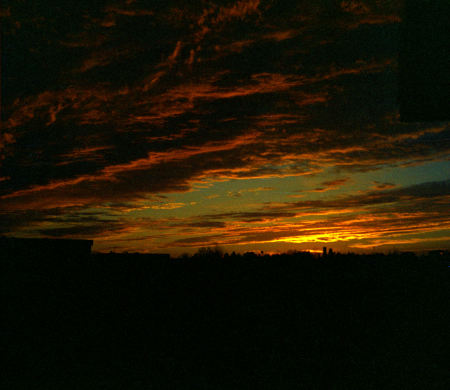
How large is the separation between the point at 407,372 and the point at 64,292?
7.00 m

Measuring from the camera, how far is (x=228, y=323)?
10047mm

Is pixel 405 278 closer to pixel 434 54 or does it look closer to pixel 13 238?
pixel 434 54

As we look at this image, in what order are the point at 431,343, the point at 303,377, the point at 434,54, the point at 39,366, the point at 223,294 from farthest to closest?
the point at 223,294 → the point at 431,343 → the point at 39,366 → the point at 303,377 → the point at 434,54

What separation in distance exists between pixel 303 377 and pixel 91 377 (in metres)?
3.68

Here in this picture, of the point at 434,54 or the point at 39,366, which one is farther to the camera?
the point at 39,366

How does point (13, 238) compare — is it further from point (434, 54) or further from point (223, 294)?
point (434, 54)

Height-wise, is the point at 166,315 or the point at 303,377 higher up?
the point at 166,315

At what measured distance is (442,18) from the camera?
355cm

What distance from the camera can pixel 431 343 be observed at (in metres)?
9.92

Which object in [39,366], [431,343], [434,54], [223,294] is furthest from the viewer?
[223,294]

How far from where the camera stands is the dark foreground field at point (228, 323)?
27.8 ft

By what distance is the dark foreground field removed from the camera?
27.8 ft

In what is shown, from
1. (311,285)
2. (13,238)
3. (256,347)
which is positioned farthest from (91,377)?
(13,238)

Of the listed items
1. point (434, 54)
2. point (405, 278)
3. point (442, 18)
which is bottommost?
point (405, 278)
